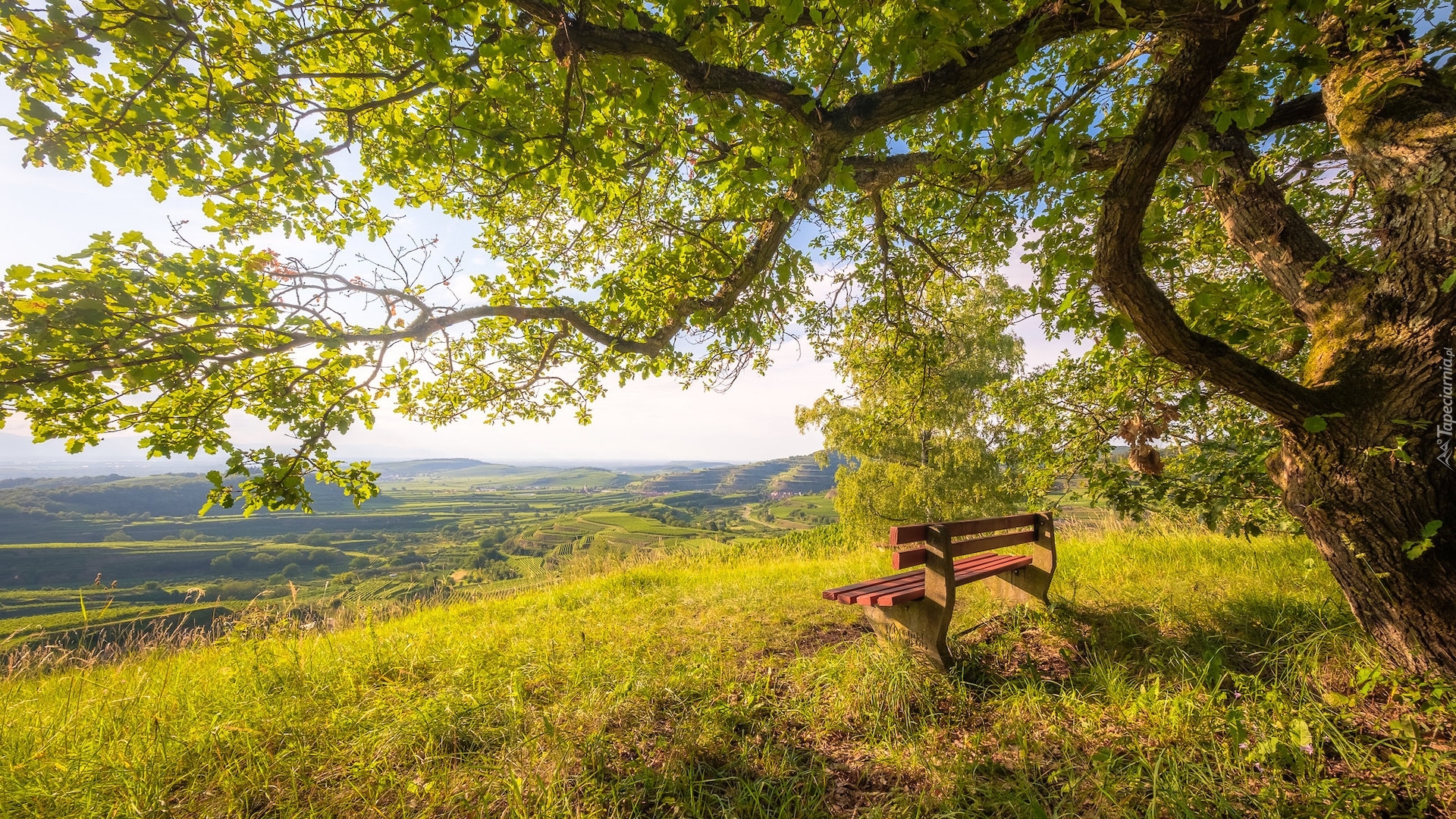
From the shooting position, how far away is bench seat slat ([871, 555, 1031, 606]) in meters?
3.49

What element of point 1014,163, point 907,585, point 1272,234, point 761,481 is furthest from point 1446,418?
point 761,481

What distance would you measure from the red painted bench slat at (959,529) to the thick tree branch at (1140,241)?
1747 mm

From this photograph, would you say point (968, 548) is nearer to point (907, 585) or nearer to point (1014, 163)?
point (907, 585)

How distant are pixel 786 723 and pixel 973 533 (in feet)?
7.27

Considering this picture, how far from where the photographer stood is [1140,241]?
2.80m

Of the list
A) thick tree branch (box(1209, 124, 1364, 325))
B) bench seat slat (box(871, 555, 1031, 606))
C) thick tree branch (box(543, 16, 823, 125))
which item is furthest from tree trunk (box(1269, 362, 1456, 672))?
thick tree branch (box(543, 16, 823, 125))

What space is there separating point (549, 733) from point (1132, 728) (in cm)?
354

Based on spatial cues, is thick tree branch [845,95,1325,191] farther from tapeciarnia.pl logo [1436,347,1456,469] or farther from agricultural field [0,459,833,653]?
agricultural field [0,459,833,653]

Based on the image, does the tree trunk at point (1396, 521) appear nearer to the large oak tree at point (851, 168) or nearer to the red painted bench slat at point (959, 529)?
the large oak tree at point (851, 168)

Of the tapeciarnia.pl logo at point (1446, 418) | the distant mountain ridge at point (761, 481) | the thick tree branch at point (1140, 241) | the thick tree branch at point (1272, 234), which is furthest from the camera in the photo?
the distant mountain ridge at point (761, 481)

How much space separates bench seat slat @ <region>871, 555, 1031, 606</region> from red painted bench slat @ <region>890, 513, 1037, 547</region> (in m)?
0.33

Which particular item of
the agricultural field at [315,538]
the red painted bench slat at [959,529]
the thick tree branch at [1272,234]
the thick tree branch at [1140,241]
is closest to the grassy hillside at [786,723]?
the red painted bench slat at [959,529]

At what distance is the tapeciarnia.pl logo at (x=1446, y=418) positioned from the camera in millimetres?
2527

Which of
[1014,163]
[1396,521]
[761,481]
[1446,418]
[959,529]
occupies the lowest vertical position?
[761,481]
